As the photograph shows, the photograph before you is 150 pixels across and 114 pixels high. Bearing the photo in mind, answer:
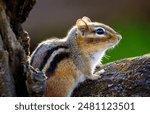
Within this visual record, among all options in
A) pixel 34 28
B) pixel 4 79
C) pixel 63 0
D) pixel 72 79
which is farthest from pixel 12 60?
pixel 63 0

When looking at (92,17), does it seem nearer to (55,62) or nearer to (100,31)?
(100,31)

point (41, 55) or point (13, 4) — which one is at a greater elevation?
point (13, 4)

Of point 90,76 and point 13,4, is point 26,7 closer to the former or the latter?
point 13,4

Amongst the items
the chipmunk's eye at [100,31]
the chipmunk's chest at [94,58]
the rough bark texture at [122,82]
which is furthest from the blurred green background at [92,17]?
the rough bark texture at [122,82]

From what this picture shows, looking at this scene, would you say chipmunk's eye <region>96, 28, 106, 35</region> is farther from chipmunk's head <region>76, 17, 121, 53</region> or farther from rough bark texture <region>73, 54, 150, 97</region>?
rough bark texture <region>73, 54, 150, 97</region>

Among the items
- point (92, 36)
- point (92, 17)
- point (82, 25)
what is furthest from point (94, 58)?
point (92, 17)
